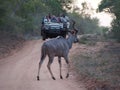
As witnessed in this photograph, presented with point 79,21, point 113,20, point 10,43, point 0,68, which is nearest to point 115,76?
point 0,68

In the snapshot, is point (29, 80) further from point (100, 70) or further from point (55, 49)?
point (100, 70)

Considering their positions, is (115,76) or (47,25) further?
(47,25)

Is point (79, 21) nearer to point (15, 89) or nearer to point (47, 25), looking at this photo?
point (47, 25)

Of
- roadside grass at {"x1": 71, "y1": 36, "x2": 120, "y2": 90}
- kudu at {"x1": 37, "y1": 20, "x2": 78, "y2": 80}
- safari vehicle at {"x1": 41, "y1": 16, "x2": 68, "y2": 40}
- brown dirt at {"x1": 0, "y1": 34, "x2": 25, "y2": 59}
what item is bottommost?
brown dirt at {"x1": 0, "y1": 34, "x2": 25, "y2": 59}

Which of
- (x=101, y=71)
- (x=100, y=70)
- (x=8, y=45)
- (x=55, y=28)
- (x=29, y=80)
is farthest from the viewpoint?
(x=8, y=45)

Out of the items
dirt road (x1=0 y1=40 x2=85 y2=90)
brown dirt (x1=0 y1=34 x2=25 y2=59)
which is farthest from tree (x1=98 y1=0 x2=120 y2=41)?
dirt road (x1=0 y1=40 x2=85 y2=90)

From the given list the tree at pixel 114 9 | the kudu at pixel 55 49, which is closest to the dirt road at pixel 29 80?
the kudu at pixel 55 49

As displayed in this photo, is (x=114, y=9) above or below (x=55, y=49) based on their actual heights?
above

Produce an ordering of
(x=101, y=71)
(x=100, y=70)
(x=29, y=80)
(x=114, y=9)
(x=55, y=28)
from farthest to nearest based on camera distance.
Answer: (x=114, y=9), (x=55, y=28), (x=100, y=70), (x=101, y=71), (x=29, y=80)

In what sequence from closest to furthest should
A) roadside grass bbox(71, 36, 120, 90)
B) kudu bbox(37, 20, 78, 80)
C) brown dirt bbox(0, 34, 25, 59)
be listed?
roadside grass bbox(71, 36, 120, 90) < kudu bbox(37, 20, 78, 80) < brown dirt bbox(0, 34, 25, 59)

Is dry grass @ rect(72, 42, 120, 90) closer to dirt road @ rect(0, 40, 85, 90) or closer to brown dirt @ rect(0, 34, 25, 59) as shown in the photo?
dirt road @ rect(0, 40, 85, 90)

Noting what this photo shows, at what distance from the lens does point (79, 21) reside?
75.7 m

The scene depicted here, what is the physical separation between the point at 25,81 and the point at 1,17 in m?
16.9

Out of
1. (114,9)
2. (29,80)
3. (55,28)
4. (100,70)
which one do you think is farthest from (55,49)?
(114,9)
